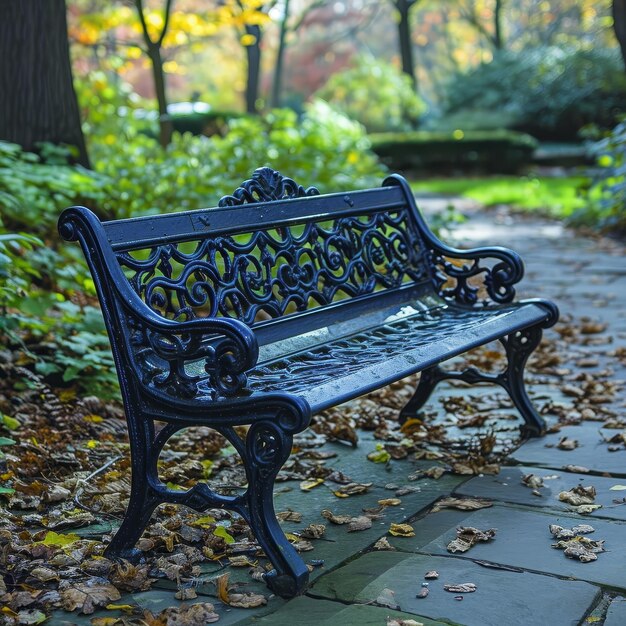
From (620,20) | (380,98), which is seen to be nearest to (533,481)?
(620,20)

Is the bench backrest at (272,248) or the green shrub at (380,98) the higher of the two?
the green shrub at (380,98)

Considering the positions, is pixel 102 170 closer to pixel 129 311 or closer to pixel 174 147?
pixel 174 147

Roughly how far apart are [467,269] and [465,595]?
2040 mm

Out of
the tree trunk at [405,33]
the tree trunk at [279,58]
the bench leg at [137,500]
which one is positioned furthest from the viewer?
the tree trunk at [279,58]

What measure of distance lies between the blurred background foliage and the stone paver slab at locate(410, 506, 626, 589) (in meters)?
1.95

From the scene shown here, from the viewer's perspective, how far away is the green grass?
1285 centimetres

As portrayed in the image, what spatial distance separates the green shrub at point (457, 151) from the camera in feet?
60.0

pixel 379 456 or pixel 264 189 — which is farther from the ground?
pixel 264 189

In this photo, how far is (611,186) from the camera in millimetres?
10430

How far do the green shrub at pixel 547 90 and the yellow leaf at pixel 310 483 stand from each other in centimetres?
1767

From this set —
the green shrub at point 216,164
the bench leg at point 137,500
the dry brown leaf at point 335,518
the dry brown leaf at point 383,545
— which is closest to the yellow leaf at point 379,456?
the dry brown leaf at point 335,518

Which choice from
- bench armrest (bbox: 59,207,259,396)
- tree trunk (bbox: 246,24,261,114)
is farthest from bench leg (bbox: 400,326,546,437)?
tree trunk (bbox: 246,24,261,114)

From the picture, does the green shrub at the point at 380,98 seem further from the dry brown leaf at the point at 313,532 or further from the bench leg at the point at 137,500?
the bench leg at the point at 137,500

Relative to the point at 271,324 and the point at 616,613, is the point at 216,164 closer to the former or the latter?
the point at 271,324
